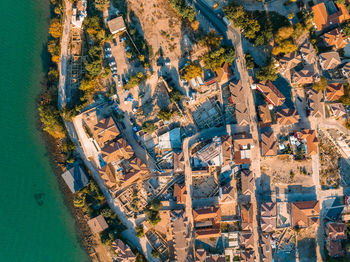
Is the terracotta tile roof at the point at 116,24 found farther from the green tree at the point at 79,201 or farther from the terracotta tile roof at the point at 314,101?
the terracotta tile roof at the point at 314,101

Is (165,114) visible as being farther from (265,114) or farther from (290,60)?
(290,60)

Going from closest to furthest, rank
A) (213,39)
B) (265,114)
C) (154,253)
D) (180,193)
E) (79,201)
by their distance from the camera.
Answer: (213,39) → (265,114) → (180,193) → (154,253) → (79,201)

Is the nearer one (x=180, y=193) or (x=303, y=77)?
(x=303, y=77)

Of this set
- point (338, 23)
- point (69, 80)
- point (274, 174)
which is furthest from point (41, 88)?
point (338, 23)

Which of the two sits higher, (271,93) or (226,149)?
(271,93)

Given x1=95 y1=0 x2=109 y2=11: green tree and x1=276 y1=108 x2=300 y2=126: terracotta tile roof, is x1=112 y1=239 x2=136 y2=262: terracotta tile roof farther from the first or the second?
x1=95 y1=0 x2=109 y2=11: green tree

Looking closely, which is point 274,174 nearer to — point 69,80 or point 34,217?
point 69,80

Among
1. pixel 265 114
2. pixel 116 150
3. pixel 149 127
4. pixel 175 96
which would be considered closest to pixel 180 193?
pixel 149 127
